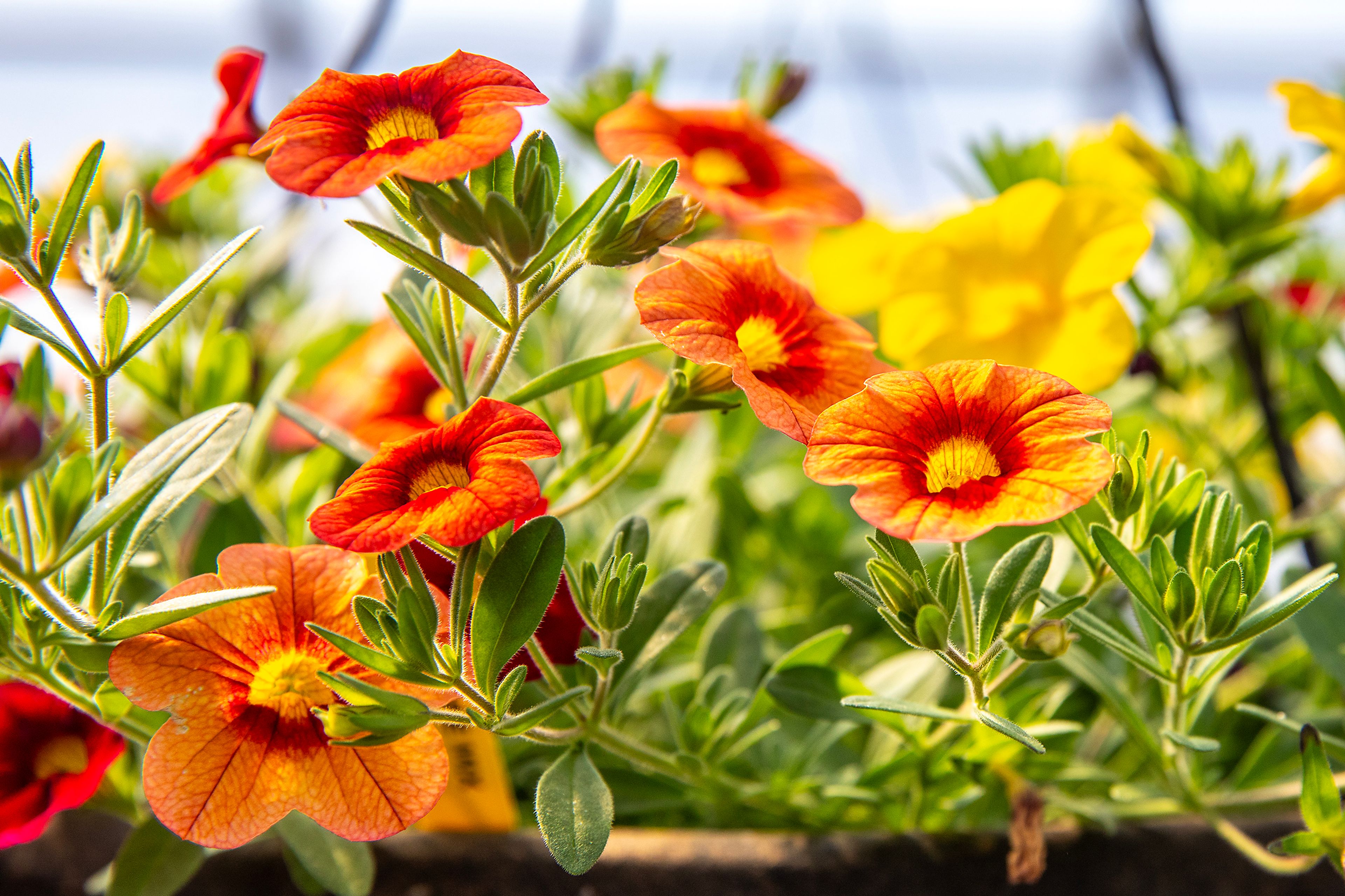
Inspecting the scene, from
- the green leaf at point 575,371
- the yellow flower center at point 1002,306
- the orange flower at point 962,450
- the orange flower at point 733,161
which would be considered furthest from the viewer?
the yellow flower center at point 1002,306

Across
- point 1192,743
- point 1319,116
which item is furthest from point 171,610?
point 1319,116

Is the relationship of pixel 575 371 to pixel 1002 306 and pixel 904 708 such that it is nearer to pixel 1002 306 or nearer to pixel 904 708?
pixel 904 708

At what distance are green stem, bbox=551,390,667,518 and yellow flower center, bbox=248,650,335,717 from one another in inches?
4.6

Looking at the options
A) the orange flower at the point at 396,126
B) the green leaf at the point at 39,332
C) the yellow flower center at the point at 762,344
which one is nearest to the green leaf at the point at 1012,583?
the yellow flower center at the point at 762,344

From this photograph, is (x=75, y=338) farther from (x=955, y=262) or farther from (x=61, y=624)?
(x=955, y=262)

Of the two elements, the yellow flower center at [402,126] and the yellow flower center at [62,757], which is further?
the yellow flower center at [62,757]

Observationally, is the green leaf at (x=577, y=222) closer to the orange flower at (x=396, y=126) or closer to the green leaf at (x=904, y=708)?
the orange flower at (x=396, y=126)

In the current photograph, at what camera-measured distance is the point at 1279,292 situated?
91cm

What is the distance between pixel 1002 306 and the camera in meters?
0.68

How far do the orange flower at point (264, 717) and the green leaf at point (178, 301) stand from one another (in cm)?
8

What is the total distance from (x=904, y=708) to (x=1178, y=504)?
15cm

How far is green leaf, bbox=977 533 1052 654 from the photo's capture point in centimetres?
38

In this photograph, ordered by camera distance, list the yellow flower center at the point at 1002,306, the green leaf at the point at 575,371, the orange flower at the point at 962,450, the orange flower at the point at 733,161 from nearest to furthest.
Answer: the orange flower at the point at 962,450, the green leaf at the point at 575,371, the orange flower at the point at 733,161, the yellow flower center at the point at 1002,306

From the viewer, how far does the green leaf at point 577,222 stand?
384mm
